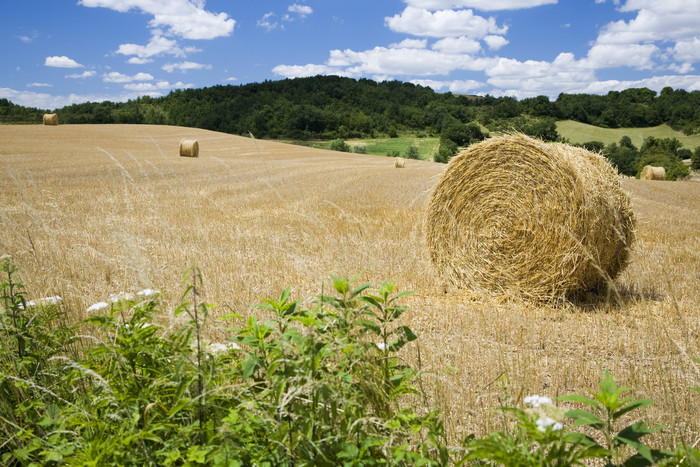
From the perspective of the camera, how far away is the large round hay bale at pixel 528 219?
5.34 m

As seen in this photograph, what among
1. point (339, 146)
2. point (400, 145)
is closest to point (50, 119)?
point (339, 146)

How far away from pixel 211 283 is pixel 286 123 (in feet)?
181

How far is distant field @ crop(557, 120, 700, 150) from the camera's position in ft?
184

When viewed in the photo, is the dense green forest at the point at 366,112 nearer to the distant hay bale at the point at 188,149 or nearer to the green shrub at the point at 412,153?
the green shrub at the point at 412,153

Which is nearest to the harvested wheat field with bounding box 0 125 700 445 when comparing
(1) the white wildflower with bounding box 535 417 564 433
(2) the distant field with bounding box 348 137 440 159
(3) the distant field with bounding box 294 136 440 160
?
(1) the white wildflower with bounding box 535 417 564 433

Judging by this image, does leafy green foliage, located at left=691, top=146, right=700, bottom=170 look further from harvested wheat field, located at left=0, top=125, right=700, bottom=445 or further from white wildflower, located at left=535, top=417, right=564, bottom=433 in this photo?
white wildflower, located at left=535, top=417, right=564, bottom=433

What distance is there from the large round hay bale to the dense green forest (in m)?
43.6

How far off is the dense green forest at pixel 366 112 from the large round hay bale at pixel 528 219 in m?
43.6

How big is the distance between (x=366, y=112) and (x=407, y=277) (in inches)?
2506

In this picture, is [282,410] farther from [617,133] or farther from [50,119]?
[617,133]

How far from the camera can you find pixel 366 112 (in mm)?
67500

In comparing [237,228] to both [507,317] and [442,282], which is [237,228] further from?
[507,317]

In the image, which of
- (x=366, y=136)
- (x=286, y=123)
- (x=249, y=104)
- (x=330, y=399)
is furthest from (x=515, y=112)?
(x=330, y=399)

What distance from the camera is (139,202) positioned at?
470 inches
